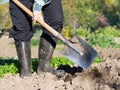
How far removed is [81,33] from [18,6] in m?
14.6

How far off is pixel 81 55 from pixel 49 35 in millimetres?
618

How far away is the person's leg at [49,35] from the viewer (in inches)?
247

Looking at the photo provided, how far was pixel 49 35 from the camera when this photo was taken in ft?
21.0

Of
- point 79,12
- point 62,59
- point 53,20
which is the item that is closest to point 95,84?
point 53,20

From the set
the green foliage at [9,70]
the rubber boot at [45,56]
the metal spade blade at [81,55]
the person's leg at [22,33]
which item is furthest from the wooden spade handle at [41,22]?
the green foliage at [9,70]

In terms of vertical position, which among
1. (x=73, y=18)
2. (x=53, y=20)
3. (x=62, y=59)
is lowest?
(x=73, y=18)

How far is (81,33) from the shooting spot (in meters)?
20.7

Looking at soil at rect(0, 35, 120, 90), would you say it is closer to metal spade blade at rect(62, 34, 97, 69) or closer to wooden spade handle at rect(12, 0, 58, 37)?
metal spade blade at rect(62, 34, 97, 69)

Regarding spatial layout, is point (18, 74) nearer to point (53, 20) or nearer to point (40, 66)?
point (40, 66)

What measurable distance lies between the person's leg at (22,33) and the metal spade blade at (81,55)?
59 cm

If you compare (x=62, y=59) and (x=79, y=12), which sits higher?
(x=62, y=59)

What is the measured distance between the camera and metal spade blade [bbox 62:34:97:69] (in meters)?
6.05

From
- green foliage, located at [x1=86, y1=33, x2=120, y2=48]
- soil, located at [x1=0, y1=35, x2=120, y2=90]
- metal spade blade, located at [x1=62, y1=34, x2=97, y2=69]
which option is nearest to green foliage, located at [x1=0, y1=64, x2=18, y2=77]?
soil, located at [x1=0, y1=35, x2=120, y2=90]

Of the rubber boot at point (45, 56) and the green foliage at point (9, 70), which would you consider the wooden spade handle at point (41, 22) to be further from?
the green foliage at point (9, 70)
